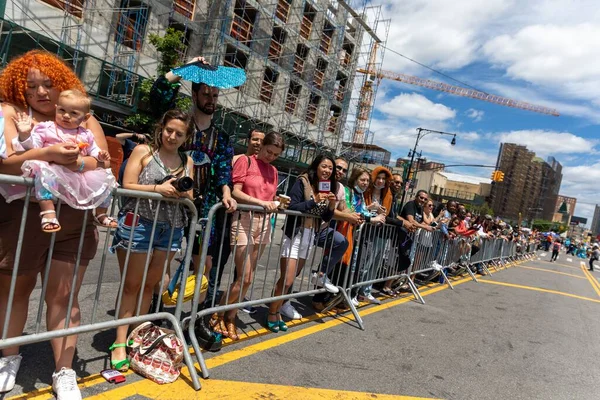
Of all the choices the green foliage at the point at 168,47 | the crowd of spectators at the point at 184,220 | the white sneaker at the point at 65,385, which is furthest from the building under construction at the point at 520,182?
the white sneaker at the point at 65,385

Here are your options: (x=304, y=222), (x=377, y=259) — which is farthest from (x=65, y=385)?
(x=377, y=259)

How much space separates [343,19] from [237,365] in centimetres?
3256

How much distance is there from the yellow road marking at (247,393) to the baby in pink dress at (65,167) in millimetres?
1222

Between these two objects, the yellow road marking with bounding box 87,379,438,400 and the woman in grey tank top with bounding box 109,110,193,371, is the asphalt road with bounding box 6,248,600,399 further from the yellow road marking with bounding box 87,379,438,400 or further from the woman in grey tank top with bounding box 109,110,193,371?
the woman in grey tank top with bounding box 109,110,193,371

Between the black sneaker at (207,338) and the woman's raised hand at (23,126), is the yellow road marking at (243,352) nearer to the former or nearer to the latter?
the black sneaker at (207,338)

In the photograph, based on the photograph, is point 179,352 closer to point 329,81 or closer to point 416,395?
point 416,395

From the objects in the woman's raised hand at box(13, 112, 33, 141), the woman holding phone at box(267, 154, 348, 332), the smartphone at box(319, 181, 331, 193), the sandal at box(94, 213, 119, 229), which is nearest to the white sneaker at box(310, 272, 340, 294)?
the woman holding phone at box(267, 154, 348, 332)

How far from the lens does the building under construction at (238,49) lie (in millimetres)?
16844

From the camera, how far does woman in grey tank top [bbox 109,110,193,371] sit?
296 centimetres

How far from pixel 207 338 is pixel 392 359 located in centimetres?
178

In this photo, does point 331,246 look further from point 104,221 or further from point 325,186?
point 104,221

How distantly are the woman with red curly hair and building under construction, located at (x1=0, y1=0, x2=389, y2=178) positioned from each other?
15.3m

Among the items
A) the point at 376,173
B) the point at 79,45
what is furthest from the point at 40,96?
the point at 79,45

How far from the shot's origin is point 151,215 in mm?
3010
